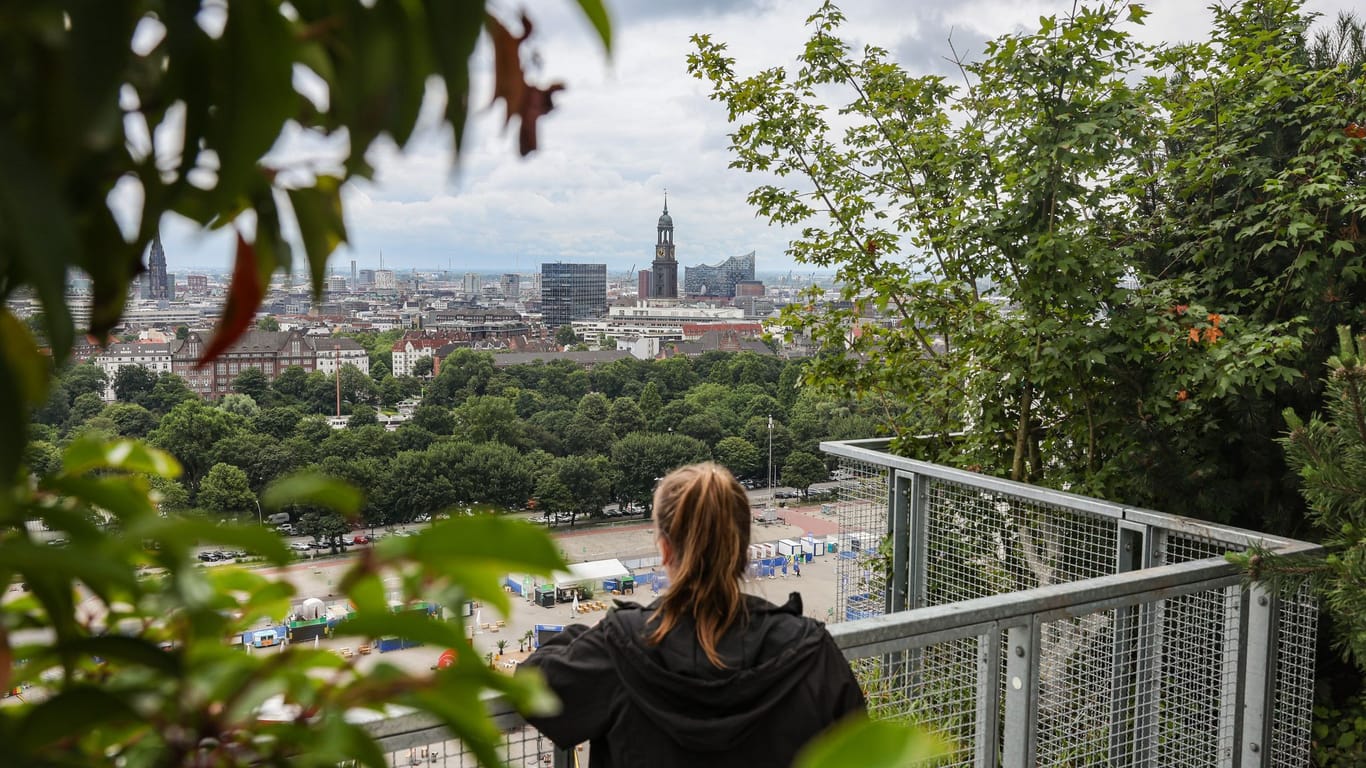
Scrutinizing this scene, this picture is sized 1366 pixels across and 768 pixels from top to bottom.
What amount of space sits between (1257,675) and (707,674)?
155 cm

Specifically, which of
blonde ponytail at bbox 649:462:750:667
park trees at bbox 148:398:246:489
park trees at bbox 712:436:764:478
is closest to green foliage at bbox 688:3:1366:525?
blonde ponytail at bbox 649:462:750:667

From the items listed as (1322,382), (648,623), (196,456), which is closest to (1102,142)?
(1322,382)

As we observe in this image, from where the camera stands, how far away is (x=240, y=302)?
1.14 feet

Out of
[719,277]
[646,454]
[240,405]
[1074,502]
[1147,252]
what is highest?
[719,277]

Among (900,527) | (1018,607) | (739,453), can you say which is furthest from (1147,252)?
(739,453)

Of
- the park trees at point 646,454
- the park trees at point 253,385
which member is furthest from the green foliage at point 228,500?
the park trees at point 646,454

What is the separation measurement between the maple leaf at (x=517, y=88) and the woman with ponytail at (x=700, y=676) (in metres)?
1.04

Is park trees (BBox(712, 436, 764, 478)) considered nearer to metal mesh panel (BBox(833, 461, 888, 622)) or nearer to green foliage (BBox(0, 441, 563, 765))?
metal mesh panel (BBox(833, 461, 888, 622))

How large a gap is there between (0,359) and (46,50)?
8cm

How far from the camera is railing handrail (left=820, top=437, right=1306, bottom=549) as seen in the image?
247 cm

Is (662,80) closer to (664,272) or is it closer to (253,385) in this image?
(253,385)

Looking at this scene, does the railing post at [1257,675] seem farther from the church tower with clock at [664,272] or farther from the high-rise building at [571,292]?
the high-rise building at [571,292]

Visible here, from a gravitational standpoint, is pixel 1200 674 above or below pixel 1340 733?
above

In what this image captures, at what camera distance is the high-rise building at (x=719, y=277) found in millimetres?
50844
